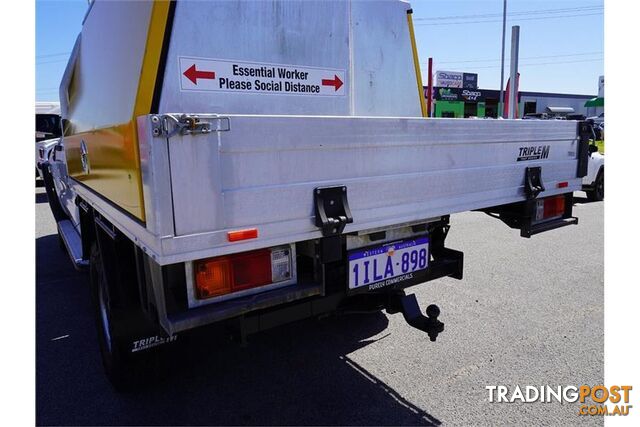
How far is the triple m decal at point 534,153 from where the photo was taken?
10.2 ft

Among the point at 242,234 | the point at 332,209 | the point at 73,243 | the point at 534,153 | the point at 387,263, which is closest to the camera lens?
the point at 242,234

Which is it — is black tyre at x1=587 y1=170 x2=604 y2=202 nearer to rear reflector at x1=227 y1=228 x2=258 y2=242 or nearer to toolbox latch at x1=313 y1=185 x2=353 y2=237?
toolbox latch at x1=313 y1=185 x2=353 y2=237

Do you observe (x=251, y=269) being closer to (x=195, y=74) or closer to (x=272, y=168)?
(x=272, y=168)

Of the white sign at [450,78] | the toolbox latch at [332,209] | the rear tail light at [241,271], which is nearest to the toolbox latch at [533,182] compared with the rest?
the toolbox latch at [332,209]

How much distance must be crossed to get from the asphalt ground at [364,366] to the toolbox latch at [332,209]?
1.21 m

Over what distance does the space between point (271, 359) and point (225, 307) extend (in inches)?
57.1

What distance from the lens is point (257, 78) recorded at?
2.64 metres

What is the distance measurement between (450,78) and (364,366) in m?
39.7

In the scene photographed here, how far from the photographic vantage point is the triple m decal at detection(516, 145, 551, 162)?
309 cm

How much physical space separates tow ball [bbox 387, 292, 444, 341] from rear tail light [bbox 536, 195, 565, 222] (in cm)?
127

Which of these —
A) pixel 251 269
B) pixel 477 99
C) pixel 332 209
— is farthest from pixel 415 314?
pixel 477 99

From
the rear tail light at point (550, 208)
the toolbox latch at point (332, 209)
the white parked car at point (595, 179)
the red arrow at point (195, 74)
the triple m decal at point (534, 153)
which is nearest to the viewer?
the toolbox latch at point (332, 209)

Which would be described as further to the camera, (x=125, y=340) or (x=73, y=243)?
(x=73, y=243)

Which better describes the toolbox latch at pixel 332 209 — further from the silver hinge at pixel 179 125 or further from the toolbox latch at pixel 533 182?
the toolbox latch at pixel 533 182
